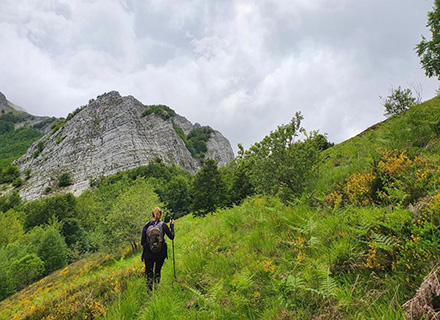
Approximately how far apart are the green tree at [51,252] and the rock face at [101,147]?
164 feet

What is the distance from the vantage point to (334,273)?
3859 millimetres

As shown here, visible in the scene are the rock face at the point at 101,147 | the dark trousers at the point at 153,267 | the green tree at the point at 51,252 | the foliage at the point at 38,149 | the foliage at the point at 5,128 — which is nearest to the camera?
the dark trousers at the point at 153,267

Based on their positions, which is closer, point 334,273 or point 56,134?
point 334,273

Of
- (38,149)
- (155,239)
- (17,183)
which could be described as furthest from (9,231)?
(38,149)

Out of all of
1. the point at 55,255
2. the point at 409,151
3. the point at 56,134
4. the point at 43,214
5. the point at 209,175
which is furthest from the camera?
the point at 56,134

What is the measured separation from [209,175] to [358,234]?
77.1 ft

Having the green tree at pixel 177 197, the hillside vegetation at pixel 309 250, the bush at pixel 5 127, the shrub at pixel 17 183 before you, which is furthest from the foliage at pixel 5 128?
the hillside vegetation at pixel 309 250

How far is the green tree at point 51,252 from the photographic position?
3153 centimetres

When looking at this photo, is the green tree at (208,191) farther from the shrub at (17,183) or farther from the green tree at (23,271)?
the shrub at (17,183)

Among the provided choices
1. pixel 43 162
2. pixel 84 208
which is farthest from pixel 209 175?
pixel 43 162

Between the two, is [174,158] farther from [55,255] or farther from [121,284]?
[121,284]

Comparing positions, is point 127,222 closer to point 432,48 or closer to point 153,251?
point 153,251

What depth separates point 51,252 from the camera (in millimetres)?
31906

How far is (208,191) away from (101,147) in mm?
85083
